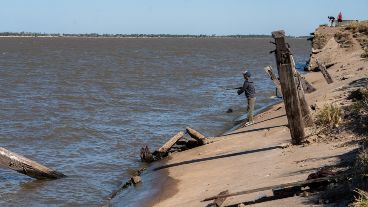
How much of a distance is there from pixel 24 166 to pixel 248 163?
4.99 meters

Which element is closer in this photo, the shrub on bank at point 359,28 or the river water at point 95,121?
the river water at point 95,121

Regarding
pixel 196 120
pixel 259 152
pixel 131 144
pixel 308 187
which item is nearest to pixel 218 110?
pixel 196 120

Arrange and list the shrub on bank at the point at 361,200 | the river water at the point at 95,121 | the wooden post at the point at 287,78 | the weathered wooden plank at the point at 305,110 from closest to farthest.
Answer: the shrub on bank at the point at 361,200 < the wooden post at the point at 287,78 < the weathered wooden plank at the point at 305,110 < the river water at the point at 95,121

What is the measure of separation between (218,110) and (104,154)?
9.53 metres

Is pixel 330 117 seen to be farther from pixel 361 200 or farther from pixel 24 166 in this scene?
pixel 24 166

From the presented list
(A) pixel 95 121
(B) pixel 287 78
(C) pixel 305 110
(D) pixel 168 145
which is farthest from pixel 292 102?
(A) pixel 95 121

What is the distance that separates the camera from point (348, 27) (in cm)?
3472

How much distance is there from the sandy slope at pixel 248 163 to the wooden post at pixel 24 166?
106 inches

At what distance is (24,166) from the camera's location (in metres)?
12.3

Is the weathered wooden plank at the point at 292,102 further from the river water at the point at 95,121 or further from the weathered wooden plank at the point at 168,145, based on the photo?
the weathered wooden plank at the point at 168,145

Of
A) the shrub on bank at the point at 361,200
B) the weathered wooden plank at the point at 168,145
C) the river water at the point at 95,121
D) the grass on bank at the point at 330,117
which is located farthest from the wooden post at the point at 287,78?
the shrub on bank at the point at 361,200

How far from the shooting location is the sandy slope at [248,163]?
8500 mm

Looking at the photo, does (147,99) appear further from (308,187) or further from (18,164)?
(308,187)

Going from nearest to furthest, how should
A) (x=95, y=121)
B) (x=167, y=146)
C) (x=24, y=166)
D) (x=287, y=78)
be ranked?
(x=287, y=78)
(x=24, y=166)
(x=167, y=146)
(x=95, y=121)
